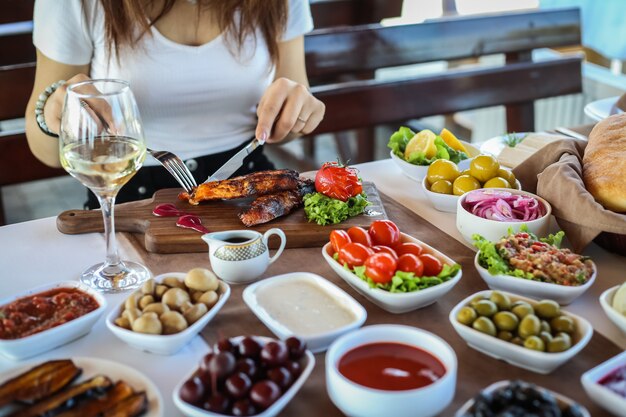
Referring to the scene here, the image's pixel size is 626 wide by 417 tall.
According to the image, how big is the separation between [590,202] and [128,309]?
972 millimetres

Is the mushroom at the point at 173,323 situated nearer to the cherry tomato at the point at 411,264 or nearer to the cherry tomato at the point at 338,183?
the cherry tomato at the point at 411,264

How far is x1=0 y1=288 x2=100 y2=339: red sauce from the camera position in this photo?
1.18 metres

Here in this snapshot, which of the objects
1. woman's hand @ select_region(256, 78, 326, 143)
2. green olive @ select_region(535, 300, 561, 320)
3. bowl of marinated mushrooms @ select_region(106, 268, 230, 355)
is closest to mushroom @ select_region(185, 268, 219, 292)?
bowl of marinated mushrooms @ select_region(106, 268, 230, 355)

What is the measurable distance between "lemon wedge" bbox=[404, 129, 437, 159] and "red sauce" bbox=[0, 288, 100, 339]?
1.04 metres

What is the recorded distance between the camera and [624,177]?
5.00 ft

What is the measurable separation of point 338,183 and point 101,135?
60 cm

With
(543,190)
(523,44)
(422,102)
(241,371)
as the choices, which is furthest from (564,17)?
(241,371)

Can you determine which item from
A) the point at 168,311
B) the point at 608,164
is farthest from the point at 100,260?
the point at 608,164

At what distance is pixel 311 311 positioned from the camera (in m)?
1.26

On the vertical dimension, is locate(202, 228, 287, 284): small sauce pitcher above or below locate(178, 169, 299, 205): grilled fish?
below

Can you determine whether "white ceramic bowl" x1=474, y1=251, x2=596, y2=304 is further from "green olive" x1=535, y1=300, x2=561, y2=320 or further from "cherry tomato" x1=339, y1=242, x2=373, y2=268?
"cherry tomato" x1=339, y1=242, x2=373, y2=268

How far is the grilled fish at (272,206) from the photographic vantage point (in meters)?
1.62

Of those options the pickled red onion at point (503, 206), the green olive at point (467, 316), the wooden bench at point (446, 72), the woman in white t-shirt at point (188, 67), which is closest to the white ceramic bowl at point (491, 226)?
the pickled red onion at point (503, 206)

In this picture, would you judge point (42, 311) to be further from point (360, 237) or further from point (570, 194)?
point (570, 194)
